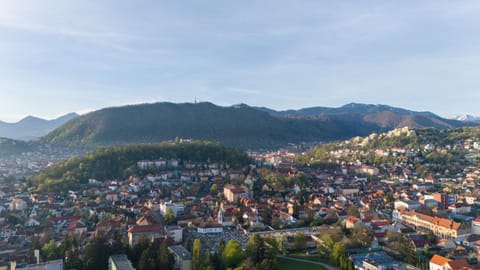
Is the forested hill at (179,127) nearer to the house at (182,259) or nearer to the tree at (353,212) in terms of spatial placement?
the tree at (353,212)

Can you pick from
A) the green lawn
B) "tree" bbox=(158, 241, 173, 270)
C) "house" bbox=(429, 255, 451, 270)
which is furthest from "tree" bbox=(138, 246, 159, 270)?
"house" bbox=(429, 255, 451, 270)

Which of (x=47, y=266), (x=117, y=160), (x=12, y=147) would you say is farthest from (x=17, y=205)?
(x=12, y=147)

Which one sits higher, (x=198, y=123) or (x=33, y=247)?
(x=198, y=123)

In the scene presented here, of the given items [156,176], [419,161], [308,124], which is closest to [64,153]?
[156,176]

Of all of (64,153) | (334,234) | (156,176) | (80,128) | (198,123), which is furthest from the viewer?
(198,123)

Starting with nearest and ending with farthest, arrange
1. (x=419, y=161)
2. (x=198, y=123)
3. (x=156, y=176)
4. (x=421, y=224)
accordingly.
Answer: (x=421, y=224), (x=156, y=176), (x=419, y=161), (x=198, y=123)

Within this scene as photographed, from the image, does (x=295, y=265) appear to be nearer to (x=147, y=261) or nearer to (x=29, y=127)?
(x=147, y=261)

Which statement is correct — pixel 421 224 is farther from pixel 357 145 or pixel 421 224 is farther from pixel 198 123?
pixel 198 123

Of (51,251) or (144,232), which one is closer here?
(51,251)
